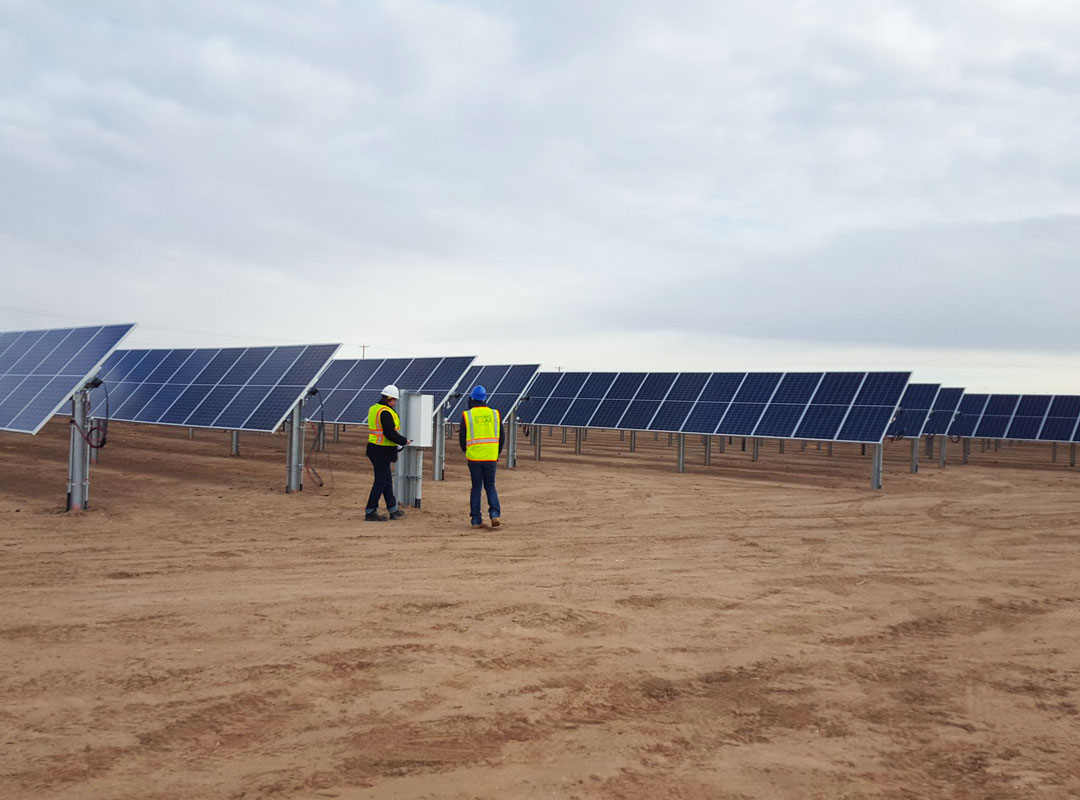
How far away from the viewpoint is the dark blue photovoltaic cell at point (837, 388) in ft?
70.7

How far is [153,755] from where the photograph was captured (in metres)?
4.28

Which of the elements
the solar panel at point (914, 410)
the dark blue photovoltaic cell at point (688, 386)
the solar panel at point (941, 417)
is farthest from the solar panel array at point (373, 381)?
the solar panel at point (941, 417)

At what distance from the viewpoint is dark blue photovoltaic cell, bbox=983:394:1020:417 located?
32.9 metres

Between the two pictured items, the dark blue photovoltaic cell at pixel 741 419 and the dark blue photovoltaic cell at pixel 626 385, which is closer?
the dark blue photovoltaic cell at pixel 741 419

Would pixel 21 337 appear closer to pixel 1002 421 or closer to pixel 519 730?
pixel 519 730

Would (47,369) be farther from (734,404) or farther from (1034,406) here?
(1034,406)

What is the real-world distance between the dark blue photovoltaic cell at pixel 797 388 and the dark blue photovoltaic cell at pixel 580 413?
18.9ft

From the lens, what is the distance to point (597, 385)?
93.2 ft

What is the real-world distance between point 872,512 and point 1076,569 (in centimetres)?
509

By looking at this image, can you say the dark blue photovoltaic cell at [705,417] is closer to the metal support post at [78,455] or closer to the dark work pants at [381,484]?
the dark work pants at [381,484]

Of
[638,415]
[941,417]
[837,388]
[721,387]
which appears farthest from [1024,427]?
[638,415]

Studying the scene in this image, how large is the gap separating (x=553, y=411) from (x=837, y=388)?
29.7 ft

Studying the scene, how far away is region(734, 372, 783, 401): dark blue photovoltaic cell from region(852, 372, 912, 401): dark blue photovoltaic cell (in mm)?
2483

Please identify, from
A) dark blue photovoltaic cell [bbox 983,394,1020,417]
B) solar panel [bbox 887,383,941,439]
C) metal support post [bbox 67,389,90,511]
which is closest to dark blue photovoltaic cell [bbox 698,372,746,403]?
solar panel [bbox 887,383,941,439]
